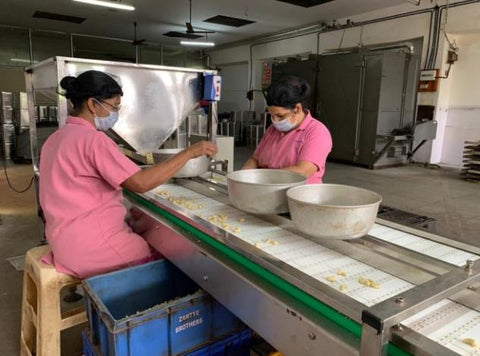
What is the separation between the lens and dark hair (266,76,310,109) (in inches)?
66.4

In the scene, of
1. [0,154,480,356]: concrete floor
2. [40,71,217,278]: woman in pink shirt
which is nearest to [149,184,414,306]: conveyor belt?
[40,71,217,278]: woman in pink shirt

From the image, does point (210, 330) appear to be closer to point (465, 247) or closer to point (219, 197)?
point (219, 197)

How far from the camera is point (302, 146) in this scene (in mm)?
1806

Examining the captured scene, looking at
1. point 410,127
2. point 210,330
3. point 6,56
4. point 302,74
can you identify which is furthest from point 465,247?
point 6,56

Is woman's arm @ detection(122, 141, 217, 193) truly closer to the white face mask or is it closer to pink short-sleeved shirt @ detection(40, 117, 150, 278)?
pink short-sleeved shirt @ detection(40, 117, 150, 278)

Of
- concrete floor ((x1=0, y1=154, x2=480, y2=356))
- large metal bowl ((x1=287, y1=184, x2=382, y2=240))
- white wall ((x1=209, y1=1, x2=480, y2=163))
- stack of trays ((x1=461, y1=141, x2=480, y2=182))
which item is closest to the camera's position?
large metal bowl ((x1=287, y1=184, x2=382, y2=240))

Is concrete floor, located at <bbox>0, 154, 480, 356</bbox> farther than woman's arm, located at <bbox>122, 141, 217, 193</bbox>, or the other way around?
concrete floor, located at <bbox>0, 154, 480, 356</bbox>

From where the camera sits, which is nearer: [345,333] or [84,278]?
[345,333]

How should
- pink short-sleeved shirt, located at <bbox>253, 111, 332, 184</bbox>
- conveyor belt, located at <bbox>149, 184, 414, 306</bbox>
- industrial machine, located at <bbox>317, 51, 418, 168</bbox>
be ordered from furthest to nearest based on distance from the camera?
industrial machine, located at <bbox>317, 51, 418, 168</bbox> → pink short-sleeved shirt, located at <bbox>253, 111, 332, 184</bbox> → conveyor belt, located at <bbox>149, 184, 414, 306</bbox>

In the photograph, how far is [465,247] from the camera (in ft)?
3.86

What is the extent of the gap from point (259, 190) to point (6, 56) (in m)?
10.1

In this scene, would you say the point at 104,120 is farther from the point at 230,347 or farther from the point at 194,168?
the point at 230,347

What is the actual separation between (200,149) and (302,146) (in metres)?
0.53

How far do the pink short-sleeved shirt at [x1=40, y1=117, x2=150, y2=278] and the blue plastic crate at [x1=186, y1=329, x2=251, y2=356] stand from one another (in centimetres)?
50
